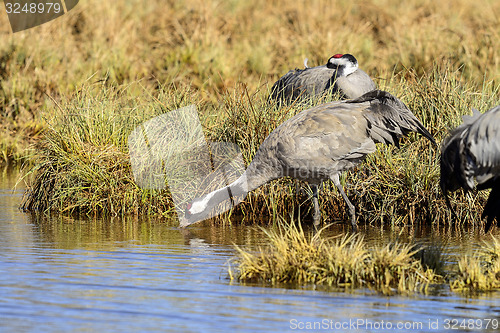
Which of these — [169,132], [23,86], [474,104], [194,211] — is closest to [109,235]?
[194,211]

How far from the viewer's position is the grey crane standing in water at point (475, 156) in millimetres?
6023

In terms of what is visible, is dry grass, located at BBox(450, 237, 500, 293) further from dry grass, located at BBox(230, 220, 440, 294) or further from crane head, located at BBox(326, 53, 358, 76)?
crane head, located at BBox(326, 53, 358, 76)

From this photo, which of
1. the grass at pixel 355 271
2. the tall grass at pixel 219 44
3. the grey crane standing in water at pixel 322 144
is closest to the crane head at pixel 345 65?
the grey crane standing in water at pixel 322 144

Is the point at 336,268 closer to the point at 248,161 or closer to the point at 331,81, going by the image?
the point at 248,161

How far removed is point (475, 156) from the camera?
6070 millimetres

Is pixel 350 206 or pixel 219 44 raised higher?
pixel 219 44

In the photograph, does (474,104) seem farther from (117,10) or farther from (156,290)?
(117,10)

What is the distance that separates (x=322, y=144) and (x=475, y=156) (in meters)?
1.86

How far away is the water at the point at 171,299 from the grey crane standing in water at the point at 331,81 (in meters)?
2.84

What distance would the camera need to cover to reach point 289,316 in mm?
4961

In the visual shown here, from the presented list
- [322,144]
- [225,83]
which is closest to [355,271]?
[322,144]

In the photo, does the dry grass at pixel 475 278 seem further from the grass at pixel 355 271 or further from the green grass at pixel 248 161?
the green grass at pixel 248 161

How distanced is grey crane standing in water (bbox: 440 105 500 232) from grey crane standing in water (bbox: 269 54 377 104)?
2.88 m

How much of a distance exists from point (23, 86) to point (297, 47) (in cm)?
461
